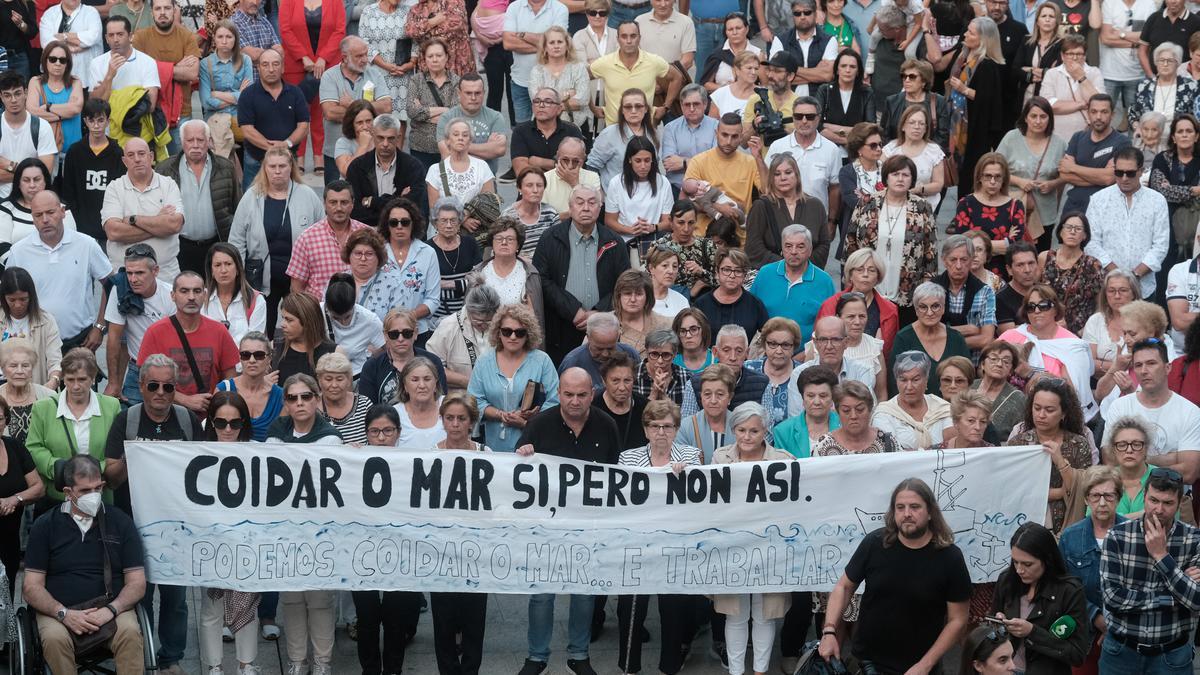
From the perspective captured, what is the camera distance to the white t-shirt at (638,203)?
15.1 meters

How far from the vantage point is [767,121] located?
1638 cm

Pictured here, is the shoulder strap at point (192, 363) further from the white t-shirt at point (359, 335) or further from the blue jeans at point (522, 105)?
the blue jeans at point (522, 105)

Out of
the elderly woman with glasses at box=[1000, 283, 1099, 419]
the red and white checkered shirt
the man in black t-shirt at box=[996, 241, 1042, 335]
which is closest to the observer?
the elderly woman with glasses at box=[1000, 283, 1099, 419]

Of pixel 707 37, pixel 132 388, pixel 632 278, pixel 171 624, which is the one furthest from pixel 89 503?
pixel 707 37

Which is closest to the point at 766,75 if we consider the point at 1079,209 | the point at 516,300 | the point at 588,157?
the point at 588,157

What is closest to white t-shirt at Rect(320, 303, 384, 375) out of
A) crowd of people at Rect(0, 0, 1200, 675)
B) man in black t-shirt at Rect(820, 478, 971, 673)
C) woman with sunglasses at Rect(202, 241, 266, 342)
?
crowd of people at Rect(0, 0, 1200, 675)

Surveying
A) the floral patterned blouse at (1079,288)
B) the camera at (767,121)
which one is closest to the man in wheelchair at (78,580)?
the floral patterned blouse at (1079,288)

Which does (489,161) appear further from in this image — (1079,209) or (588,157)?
(1079,209)

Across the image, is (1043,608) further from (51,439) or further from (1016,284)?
→ (51,439)

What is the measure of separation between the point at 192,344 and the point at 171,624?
2041 mm

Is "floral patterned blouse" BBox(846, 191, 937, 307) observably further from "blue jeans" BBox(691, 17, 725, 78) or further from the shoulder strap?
the shoulder strap

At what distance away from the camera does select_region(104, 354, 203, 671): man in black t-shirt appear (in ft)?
37.5

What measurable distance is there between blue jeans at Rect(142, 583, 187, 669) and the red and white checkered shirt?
3211 millimetres

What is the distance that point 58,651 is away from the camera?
10648 millimetres
